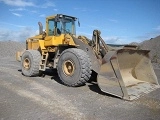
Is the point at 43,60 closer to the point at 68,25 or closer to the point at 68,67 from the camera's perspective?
the point at 68,25

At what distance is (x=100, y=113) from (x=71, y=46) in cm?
386

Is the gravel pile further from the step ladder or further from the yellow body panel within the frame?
the yellow body panel

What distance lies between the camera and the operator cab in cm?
920

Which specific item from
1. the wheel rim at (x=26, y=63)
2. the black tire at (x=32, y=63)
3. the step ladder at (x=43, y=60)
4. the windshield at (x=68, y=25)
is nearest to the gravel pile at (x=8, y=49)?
the wheel rim at (x=26, y=63)

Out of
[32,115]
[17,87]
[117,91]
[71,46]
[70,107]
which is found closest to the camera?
[32,115]

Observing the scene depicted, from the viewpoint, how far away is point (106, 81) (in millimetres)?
6379

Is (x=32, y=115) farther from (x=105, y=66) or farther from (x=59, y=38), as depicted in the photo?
(x=59, y=38)

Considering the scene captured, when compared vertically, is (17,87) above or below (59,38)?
below

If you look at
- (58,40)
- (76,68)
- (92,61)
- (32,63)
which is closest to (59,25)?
(58,40)

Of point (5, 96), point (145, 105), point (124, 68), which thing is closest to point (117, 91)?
point (145, 105)

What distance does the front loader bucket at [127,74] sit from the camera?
620cm

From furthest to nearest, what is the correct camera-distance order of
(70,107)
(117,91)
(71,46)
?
(71,46) → (117,91) → (70,107)

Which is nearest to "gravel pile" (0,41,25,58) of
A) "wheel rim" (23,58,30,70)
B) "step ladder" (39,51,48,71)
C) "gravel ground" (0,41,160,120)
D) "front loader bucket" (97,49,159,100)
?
"wheel rim" (23,58,30,70)

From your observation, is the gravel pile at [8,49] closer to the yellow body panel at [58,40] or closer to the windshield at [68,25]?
the yellow body panel at [58,40]
